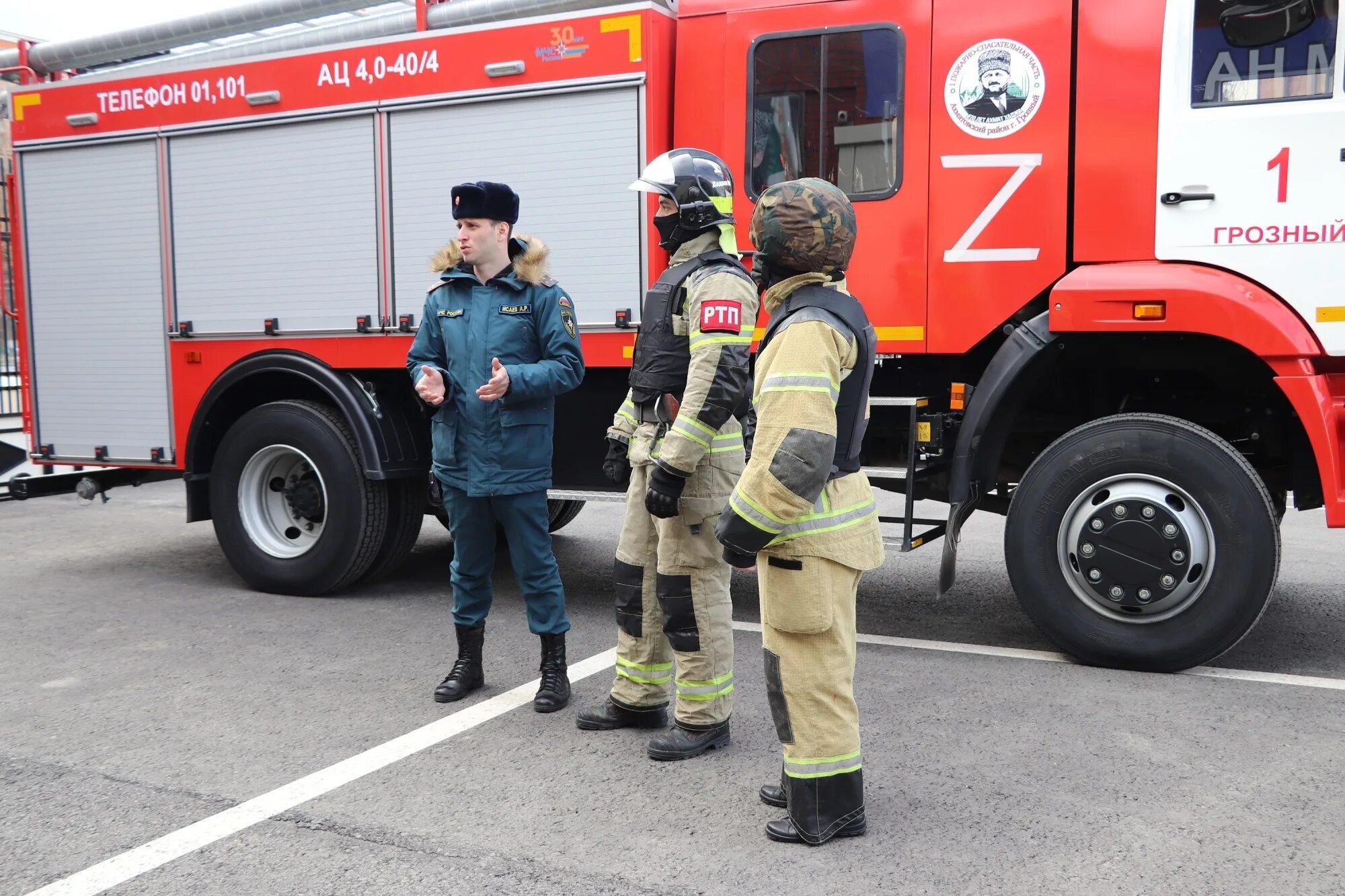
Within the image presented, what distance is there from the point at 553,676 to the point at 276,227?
330 cm

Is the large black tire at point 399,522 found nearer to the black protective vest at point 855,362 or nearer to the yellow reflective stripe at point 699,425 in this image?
the yellow reflective stripe at point 699,425

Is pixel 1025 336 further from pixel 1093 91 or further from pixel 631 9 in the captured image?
pixel 631 9

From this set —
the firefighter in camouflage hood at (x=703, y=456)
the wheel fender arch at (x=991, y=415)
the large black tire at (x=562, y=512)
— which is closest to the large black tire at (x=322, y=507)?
the large black tire at (x=562, y=512)

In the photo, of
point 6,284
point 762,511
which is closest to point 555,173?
point 762,511

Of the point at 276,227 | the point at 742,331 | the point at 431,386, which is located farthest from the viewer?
the point at 276,227

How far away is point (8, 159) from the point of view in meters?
7.57

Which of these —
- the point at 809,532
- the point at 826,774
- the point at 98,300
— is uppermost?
the point at 98,300

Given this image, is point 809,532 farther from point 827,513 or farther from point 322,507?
point 322,507

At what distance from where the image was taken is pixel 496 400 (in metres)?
4.52

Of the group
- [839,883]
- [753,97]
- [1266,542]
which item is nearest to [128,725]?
[839,883]

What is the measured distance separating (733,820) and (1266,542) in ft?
8.37

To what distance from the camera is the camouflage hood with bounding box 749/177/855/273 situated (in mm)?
3170

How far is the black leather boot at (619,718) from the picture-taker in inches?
169

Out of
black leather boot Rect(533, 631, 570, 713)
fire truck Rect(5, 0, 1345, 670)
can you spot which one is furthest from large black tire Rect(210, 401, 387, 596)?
black leather boot Rect(533, 631, 570, 713)
